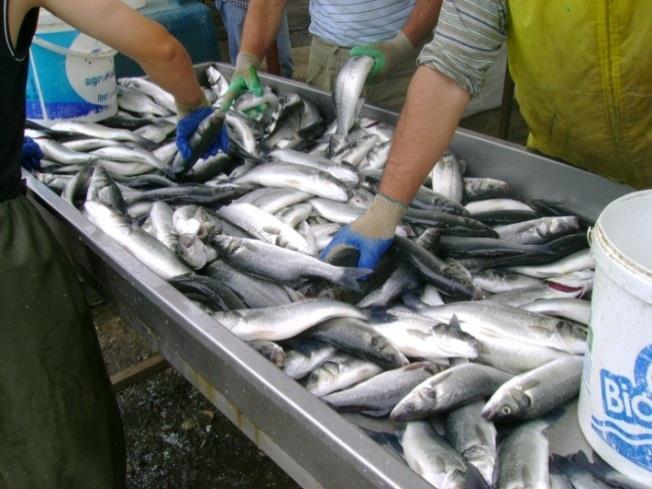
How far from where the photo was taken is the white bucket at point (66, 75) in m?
3.01

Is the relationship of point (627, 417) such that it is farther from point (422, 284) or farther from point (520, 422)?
point (422, 284)

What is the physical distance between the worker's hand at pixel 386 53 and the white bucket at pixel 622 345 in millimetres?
1952

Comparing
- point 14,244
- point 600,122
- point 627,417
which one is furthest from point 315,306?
point 600,122

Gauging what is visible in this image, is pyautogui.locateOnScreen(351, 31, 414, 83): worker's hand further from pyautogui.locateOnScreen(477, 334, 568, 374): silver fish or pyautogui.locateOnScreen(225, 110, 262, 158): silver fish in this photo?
pyautogui.locateOnScreen(477, 334, 568, 374): silver fish

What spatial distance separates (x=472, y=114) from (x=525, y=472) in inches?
212

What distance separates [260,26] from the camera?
12.0 ft

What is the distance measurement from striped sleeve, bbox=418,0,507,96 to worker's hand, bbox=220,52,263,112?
143 centimetres

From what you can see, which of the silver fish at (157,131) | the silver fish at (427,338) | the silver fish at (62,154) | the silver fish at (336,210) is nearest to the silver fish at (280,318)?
the silver fish at (427,338)

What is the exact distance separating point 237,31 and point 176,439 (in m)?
3.70

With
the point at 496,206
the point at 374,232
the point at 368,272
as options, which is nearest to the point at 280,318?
the point at 368,272

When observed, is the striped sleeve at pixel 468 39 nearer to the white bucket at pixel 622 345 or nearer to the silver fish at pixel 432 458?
the white bucket at pixel 622 345

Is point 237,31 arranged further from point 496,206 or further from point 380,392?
point 380,392

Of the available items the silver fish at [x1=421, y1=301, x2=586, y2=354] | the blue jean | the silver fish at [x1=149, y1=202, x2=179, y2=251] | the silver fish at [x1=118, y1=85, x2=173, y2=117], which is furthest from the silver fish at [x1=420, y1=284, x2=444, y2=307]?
the blue jean

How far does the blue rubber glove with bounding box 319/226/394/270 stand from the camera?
199 cm
